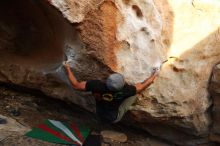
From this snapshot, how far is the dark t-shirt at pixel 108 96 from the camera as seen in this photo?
464 cm

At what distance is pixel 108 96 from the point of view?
15.3 feet

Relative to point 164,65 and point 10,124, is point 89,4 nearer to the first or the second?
point 164,65

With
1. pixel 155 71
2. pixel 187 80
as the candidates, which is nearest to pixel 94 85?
pixel 155 71

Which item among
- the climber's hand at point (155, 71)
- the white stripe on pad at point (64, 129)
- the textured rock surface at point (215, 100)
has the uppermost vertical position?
the climber's hand at point (155, 71)

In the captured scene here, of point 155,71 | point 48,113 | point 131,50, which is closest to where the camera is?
point 131,50

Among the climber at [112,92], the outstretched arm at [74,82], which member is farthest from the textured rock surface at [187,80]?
the outstretched arm at [74,82]

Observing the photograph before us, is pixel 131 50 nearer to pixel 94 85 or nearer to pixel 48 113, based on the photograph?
pixel 94 85

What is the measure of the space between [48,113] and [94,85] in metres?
1.21

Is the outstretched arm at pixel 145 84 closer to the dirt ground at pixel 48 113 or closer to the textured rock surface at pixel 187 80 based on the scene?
the textured rock surface at pixel 187 80

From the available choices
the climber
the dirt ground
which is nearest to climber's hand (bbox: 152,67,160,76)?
the climber

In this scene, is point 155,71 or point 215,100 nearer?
point 155,71

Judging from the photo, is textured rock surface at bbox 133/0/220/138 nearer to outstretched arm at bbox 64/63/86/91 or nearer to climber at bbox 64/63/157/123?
climber at bbox 64/63/157/123

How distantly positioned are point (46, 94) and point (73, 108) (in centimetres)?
42

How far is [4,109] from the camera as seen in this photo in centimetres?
548
